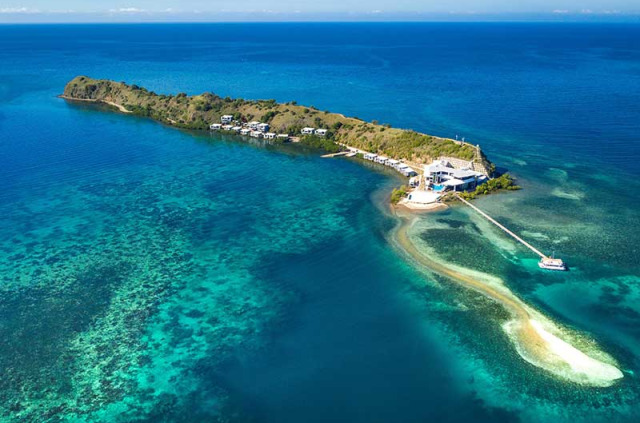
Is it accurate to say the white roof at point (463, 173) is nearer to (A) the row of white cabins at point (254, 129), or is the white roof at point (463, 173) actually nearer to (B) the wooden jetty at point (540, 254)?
(B) the wooden jetty at point (540, 254)

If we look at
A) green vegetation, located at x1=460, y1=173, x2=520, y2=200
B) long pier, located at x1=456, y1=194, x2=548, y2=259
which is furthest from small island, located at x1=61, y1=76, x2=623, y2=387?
long pier, located at x1=456, y1=194, x2=548, y2=259

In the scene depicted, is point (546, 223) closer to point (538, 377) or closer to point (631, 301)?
point (631, 301)

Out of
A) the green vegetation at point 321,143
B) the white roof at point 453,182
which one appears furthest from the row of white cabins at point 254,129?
the white roof at point 453,182

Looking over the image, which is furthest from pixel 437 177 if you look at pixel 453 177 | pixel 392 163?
pixel 392 163

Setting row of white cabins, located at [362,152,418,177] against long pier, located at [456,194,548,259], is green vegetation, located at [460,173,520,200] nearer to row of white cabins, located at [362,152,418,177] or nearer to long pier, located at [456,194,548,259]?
long pier, located at [456,194,548,259]

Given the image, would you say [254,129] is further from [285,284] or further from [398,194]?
[285,284]
